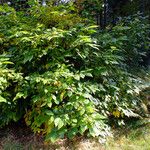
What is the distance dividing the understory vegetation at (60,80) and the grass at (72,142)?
14cm

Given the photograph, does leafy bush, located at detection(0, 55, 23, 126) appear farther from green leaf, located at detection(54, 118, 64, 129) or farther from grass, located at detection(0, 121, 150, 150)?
green leaf, located at detection(54, 118, 64, 129)

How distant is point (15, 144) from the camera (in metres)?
4.02

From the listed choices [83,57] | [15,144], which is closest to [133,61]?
[83,57]

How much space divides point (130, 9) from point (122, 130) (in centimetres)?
524

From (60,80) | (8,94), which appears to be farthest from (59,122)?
(8,94)

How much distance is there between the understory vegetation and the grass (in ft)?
0.46

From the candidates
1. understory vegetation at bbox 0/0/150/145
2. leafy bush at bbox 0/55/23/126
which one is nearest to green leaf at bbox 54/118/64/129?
understory vegetation at bbox 0/0/150/145

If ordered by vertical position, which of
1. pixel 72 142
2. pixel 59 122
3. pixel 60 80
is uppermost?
pixel 60 80

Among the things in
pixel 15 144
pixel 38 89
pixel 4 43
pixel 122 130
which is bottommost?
pixel 122 130

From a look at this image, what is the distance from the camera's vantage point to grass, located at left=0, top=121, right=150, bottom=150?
13.2ft

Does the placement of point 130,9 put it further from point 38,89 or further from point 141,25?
point 38,89

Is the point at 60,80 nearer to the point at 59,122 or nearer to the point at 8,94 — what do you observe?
the point at 59,122

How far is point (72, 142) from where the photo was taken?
13.7 ft

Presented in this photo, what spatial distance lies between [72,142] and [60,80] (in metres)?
1.06
